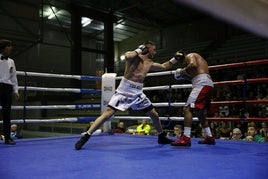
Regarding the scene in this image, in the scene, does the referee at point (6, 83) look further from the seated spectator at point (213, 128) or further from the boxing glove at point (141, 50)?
the seated spectator at point (213, 128)

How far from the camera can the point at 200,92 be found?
312 cm

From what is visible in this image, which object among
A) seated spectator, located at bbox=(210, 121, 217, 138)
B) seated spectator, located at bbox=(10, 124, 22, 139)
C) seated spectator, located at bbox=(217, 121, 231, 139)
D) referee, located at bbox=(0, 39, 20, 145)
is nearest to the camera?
referee, located at bbox=(0, 39, 20, 145)

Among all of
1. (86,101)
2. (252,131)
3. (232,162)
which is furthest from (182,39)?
(232,162)

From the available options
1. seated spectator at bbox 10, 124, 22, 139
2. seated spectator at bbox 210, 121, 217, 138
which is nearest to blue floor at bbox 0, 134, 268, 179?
seated spectator at bbox 10, 124, 22, 139

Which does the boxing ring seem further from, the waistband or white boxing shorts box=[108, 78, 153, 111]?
the waistband

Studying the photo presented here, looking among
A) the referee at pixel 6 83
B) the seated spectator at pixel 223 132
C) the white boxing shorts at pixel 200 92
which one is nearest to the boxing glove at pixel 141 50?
the white boxing shorts at pixel 200 92

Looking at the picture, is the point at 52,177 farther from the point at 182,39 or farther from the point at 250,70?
the point at 182,39

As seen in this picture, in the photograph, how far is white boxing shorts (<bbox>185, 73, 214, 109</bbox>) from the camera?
3111 mm

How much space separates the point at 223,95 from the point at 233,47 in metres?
5.09

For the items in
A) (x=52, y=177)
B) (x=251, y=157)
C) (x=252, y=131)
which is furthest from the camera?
(x=252, y=131)

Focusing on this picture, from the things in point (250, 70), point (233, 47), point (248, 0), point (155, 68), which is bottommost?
point (248, 0)

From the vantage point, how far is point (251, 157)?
2.31 m

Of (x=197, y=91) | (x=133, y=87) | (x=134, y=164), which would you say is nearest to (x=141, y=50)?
(x=133, y=87)

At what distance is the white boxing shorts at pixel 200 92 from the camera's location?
3.11m
